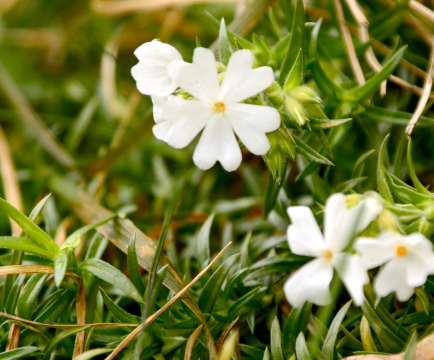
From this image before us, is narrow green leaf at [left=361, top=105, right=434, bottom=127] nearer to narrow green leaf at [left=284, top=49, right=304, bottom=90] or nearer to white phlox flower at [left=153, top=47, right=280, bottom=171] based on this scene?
narrow green leaf at [left=284, top=49, right=304, bottom=90]

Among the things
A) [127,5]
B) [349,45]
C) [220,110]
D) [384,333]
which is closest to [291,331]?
[384,333]

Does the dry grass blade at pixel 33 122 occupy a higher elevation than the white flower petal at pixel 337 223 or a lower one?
lower

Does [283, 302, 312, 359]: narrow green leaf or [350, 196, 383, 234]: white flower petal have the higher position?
[350, 196, 383, 234]: white flower petal

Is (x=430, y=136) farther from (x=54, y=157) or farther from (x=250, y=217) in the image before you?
(x=54, y=157)

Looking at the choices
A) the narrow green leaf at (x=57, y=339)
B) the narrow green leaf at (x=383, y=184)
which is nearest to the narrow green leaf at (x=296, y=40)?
the narrow green leaf at (x=383, y=184)

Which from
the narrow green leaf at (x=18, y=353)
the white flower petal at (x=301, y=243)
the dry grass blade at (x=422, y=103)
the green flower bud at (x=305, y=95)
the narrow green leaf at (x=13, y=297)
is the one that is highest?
the green flower bud at (x=305, y=95)

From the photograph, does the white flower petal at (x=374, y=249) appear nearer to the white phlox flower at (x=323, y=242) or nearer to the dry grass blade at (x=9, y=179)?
the white phlox flower at (x=323, y=242)

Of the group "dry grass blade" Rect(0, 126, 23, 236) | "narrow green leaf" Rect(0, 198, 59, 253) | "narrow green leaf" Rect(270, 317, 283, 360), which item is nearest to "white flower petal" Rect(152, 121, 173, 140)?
"narrow green leaf" Rect(0, 198, 59, 253)

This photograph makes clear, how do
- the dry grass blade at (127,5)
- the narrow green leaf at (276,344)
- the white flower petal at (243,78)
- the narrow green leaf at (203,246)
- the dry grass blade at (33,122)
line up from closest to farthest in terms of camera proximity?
1. the white flower petal at (243,78)
2. the narrow green leaf at (276,344)
3. the narrow green leaf at (203,246)
4. the dry grass blade at (33,122)
5. the dry grass blade at (127,5)
